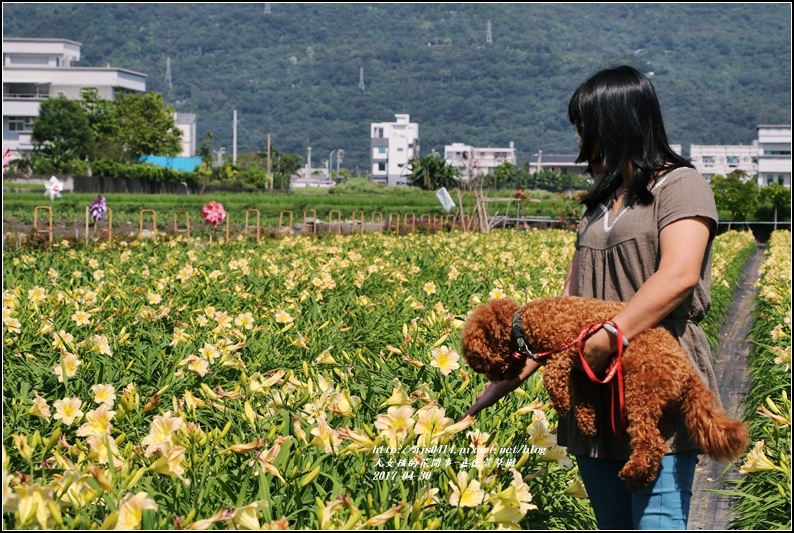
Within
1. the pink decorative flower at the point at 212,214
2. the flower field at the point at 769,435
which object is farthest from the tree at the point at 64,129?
the flower field at the point at 769,435

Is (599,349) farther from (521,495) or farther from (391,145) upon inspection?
(391,145)

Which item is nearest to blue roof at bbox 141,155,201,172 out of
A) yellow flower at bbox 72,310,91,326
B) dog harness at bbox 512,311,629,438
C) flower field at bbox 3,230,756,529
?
flower field at bbox 3,230,756,529

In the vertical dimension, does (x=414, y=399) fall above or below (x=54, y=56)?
below

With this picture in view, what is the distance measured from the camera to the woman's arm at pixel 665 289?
7.05 feet

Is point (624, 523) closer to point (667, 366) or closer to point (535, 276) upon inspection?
point (667, 366)

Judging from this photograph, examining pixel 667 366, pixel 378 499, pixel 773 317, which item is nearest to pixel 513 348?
pixel 667 366

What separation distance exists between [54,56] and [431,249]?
292 ft

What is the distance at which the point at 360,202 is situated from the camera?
156ft

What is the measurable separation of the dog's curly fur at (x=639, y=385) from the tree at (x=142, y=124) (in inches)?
2799

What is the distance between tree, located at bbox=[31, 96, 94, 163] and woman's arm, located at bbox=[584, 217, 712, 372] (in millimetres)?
65715

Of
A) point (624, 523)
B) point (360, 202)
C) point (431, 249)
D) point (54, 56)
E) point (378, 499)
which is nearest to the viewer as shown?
point (624, 523)

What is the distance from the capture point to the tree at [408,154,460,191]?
187 feet

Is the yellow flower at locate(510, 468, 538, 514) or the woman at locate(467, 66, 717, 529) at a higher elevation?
the woman at locate(467, 66, 717, 529)

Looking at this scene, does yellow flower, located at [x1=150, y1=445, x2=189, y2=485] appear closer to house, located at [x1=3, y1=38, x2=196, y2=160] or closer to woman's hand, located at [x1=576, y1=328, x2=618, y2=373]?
woman's hand, located at [x1=576, y1=328, x2=618, y2=373]
